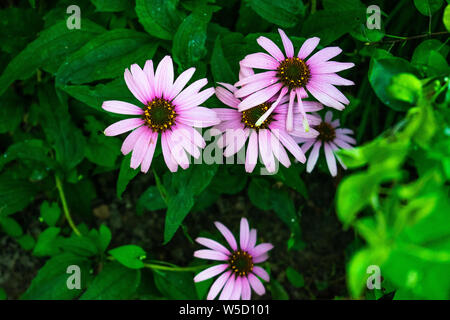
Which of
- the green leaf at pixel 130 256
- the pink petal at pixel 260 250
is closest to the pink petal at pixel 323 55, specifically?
the pink petal at pixel 260 250

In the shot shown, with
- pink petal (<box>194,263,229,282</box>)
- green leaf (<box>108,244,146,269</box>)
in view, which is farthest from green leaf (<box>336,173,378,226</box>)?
green leaf (<box>108,244,146,269</box>)

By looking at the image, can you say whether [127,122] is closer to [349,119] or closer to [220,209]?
[220,209]

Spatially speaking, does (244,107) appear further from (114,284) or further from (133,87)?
(114,284)

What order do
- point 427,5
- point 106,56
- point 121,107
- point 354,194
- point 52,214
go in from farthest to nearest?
point 52,214 → point 106,56 → point 427,5 → point 121,107 → point 354,194

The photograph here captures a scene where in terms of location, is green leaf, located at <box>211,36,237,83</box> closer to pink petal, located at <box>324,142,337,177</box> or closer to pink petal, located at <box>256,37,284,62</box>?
pink petal, located at <box>256,37,284,62</box>

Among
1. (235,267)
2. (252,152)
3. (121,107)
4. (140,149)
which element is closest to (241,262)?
(235,267)

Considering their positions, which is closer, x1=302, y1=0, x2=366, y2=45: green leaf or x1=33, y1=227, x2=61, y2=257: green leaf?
x1=302, y1=0, x2=366, y2=45: green leaf

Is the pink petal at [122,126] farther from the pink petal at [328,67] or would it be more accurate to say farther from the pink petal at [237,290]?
the pink petal at [237,290]
